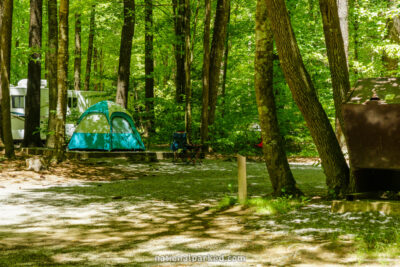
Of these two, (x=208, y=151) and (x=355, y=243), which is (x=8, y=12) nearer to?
(x=208, y=151)

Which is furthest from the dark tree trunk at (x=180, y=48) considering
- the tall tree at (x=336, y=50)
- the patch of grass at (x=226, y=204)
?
the patch of grass at (x=226, y=204)

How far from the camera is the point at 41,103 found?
2194 cm

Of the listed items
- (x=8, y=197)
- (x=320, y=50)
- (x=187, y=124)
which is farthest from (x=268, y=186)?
(x=320, y=50)

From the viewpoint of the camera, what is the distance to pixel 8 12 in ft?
41.0

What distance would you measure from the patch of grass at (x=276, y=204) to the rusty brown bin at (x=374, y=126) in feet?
4.72

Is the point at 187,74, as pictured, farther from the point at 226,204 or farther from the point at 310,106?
the point at 310,106

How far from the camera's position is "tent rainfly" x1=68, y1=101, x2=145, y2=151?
16.4 metres

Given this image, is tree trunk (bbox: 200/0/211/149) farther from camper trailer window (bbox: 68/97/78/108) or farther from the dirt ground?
camper trailer window (bbox: 68/97/78/108)

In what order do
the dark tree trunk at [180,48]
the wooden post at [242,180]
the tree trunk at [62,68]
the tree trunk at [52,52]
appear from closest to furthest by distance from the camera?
the wooden post at [242,180], the tree trunk at [62,68], the tree trunk at [52,52], the dark tree trunk at [180,48]

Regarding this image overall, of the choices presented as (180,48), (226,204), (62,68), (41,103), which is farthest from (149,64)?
(226,204)

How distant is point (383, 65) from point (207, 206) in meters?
14.3

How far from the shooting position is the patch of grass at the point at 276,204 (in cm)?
669

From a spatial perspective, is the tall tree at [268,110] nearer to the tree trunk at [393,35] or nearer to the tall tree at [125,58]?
the tree trunk at [393,35]

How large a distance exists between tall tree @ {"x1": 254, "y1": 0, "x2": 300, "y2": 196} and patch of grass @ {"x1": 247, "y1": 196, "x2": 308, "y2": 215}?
0.40 meters
